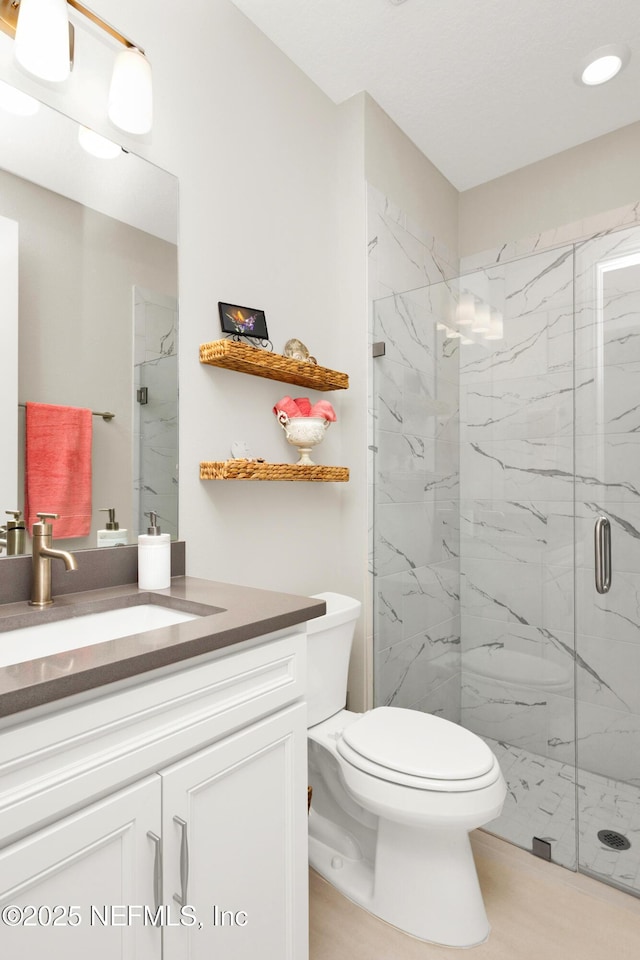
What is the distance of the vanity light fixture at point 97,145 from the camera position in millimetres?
1366

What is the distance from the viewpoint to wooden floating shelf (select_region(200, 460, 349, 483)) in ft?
5.18

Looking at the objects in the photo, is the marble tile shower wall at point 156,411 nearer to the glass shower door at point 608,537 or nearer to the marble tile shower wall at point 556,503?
the marble tile shower wall at point 556,503

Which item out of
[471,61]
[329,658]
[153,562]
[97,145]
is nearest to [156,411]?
[153,562]

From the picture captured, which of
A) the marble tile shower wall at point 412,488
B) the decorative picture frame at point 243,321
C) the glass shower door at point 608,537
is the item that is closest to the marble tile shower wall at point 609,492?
the glass shower door at point 608,537

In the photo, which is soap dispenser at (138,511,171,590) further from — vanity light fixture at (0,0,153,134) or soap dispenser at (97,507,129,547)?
vanity light fixture at (0,0,153,134)

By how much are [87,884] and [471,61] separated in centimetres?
262

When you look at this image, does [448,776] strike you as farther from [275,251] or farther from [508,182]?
[508,182]

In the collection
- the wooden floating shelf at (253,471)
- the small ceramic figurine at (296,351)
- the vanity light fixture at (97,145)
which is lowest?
the wooden floating shelf at (253,471)

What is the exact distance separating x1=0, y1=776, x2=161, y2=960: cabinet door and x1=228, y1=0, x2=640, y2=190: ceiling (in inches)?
88.8

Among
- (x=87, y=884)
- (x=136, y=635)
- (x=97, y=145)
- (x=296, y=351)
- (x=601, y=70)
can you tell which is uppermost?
(x=601, y=70)

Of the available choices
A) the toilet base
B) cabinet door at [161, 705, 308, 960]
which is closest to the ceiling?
cabinet door at [161, 705, 308, 960]

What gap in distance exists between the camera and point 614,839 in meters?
1.75

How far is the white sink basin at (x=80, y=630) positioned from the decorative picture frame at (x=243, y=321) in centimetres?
89

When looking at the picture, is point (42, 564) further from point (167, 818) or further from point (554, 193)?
point (554, 193)
